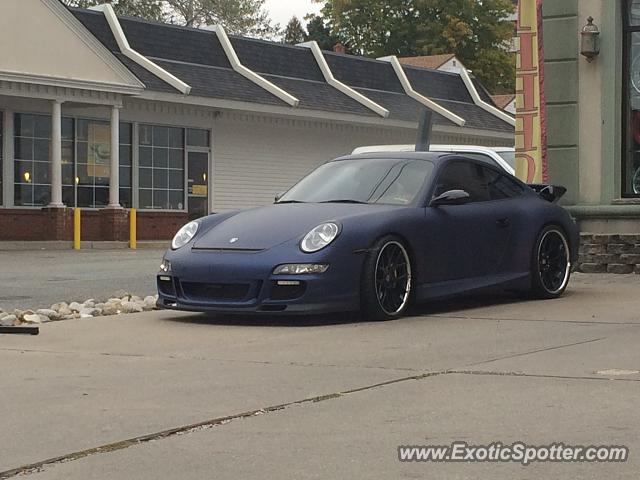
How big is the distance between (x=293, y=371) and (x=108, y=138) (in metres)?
24.6

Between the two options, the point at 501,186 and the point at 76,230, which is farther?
the point at 76,230

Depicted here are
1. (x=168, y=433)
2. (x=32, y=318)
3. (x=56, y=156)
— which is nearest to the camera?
(x=168, y=433)

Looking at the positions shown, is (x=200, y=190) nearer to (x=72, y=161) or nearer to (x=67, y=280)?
(x=72, y=161)

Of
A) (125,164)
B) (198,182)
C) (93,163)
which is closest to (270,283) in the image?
(93,163)

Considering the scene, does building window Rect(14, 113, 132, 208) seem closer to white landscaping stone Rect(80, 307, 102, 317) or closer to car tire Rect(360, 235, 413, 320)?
white landscaping stone Rect(80, 307, 102, 317)

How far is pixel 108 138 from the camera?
99.6ft

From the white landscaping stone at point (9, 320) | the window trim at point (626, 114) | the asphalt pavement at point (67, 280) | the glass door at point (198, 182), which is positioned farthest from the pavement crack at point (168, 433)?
the glass door at point (198, 182)

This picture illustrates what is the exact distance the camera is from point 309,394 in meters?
5.79

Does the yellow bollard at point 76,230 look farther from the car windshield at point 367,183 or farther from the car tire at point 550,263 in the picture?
the car tire at point 550,263

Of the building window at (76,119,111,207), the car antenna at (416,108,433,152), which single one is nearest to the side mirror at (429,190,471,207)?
the car antenna at (416,108,433,152)

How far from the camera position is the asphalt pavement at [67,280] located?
11.2 m

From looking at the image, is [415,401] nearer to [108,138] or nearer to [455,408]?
[455,408]

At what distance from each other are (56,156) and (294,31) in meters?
90.6

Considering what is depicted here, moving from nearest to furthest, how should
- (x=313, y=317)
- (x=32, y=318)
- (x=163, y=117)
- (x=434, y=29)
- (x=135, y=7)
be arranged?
(x=32, y=318)
(x=313, y=317)
(x=163, y=117)
(x=434, y=29)
(x=135, y=7)
